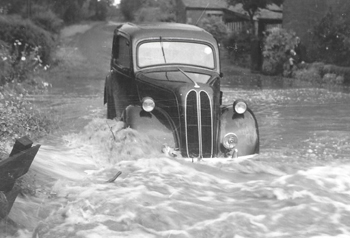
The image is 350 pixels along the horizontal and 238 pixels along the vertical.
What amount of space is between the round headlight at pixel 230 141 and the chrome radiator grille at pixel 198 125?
208mm

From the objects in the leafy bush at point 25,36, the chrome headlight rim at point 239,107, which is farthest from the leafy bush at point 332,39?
the chrome headlight rim at point 239,107

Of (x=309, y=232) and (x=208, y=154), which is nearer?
(x=309, y=232)

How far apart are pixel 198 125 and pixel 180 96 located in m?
0.44

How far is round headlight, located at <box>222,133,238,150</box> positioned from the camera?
25.6 ft

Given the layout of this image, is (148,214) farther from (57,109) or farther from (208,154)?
(57,109)

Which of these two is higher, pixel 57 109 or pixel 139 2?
pixel 139 2

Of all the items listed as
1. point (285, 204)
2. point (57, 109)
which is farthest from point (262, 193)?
point (57, 109)

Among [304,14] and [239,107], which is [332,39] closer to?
[304,14]

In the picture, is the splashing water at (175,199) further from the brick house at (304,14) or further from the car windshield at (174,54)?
the brick house at (304,14)

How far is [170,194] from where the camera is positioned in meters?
5.77

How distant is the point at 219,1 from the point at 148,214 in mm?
32088

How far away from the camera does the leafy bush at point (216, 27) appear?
30328 mm

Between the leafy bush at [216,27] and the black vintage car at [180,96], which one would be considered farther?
the leafy bush at [216,27]

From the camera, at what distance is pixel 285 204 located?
545 cm
